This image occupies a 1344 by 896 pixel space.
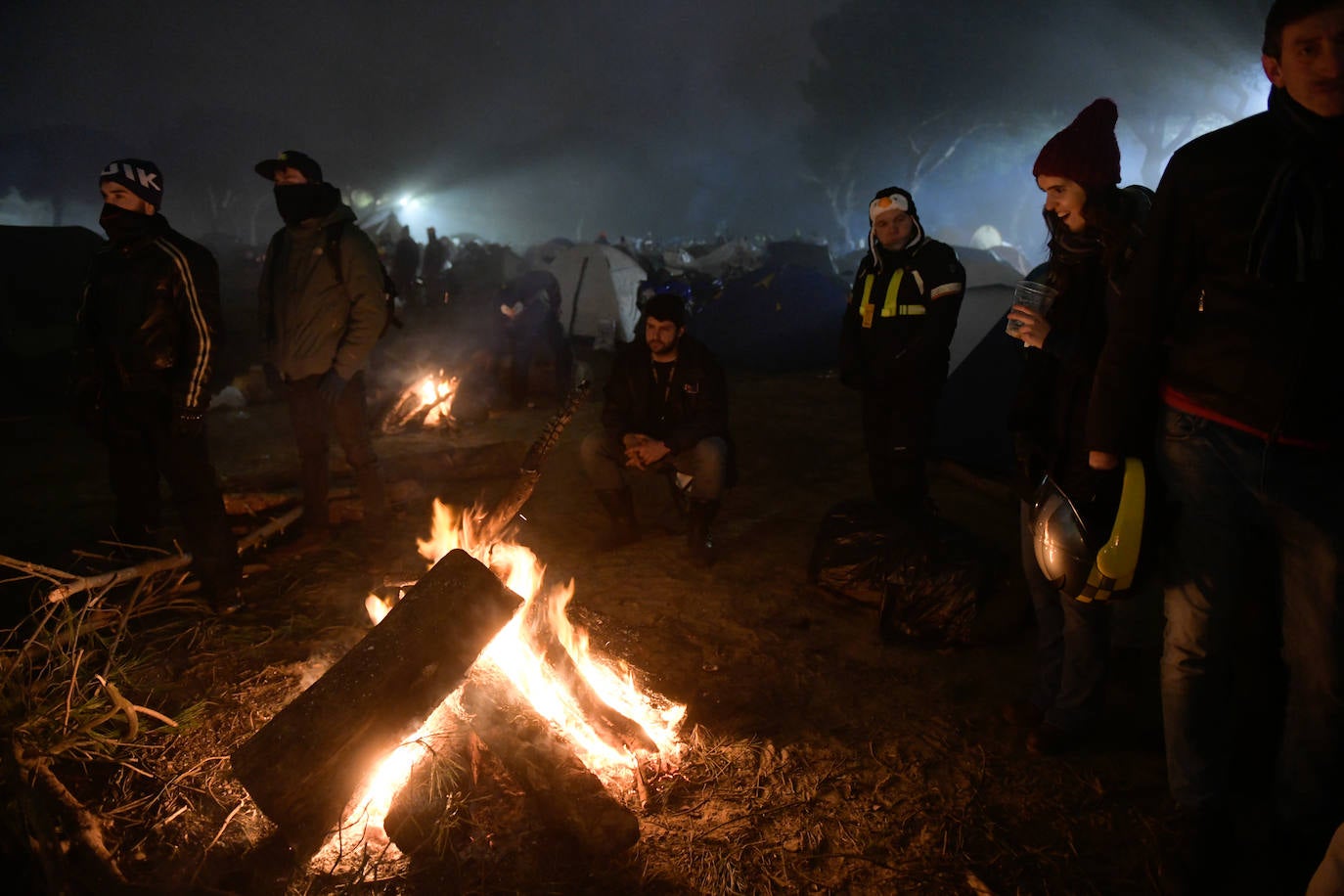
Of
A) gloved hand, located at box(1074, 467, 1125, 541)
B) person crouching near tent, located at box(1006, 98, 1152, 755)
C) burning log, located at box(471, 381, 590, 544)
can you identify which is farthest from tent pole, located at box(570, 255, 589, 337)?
gloved hand, located at box(1074, 467, 1125, 541)

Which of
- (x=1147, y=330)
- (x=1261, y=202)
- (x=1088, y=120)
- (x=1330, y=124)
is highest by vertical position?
(x=1088, y=120)

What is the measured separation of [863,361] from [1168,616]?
2666mm

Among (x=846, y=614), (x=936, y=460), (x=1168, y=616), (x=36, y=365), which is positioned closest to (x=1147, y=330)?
(x=1168, y=616)

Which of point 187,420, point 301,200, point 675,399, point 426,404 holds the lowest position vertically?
point 426,404

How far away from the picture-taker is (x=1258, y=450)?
176cm

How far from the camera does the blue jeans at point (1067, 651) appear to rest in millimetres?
2543

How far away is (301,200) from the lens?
3.92 metres

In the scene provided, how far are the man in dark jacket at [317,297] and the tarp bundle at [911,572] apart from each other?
3.07m

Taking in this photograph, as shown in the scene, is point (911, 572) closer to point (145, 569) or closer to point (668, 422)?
point (668, 422)

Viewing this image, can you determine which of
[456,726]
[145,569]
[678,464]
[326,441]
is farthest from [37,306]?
[456,726]

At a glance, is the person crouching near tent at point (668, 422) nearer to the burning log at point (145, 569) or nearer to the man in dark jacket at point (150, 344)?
the burning log at point (145, 569)

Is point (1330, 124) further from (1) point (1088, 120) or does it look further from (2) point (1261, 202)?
(1) point (1088, 120)

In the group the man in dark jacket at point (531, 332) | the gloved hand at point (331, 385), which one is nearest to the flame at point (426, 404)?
the man in dark jacket at point (531, 332)

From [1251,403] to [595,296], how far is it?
1340 cm
